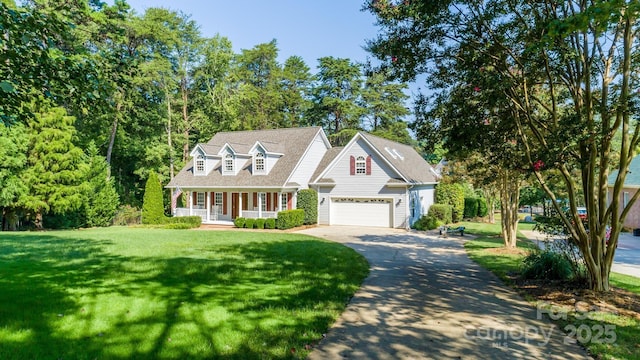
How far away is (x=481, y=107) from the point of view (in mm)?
9820

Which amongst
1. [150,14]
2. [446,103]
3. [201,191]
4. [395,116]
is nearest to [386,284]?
[446,103]

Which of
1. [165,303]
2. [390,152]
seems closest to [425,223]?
[390,152]

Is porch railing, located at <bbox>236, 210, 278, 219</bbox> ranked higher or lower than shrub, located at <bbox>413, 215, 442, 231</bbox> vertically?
higher

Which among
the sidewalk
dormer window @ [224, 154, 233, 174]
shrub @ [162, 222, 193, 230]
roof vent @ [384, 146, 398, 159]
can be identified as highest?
roof vent @ [384, 146, 398, 159]

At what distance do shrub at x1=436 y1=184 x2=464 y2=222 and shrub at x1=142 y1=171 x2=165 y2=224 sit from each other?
21279mm

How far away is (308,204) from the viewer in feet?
87.1

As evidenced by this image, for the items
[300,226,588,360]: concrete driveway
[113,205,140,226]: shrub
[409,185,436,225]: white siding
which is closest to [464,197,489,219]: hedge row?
[409,185,436,225]: white siding

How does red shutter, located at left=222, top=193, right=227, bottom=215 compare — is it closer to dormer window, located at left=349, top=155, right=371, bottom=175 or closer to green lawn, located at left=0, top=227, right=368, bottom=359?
dormer window, located at left=349, top=155, right=371, bottom=175

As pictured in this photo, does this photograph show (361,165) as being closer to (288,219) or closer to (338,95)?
(288,219)

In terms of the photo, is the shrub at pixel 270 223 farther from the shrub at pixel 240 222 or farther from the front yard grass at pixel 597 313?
the front yard grass at pixel 597 313

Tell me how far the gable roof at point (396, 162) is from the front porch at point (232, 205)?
3095 millimetres

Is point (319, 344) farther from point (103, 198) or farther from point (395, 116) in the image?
point (395, 116)

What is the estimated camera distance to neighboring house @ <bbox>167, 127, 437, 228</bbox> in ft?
84.2

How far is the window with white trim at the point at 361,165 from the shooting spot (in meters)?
26.3
